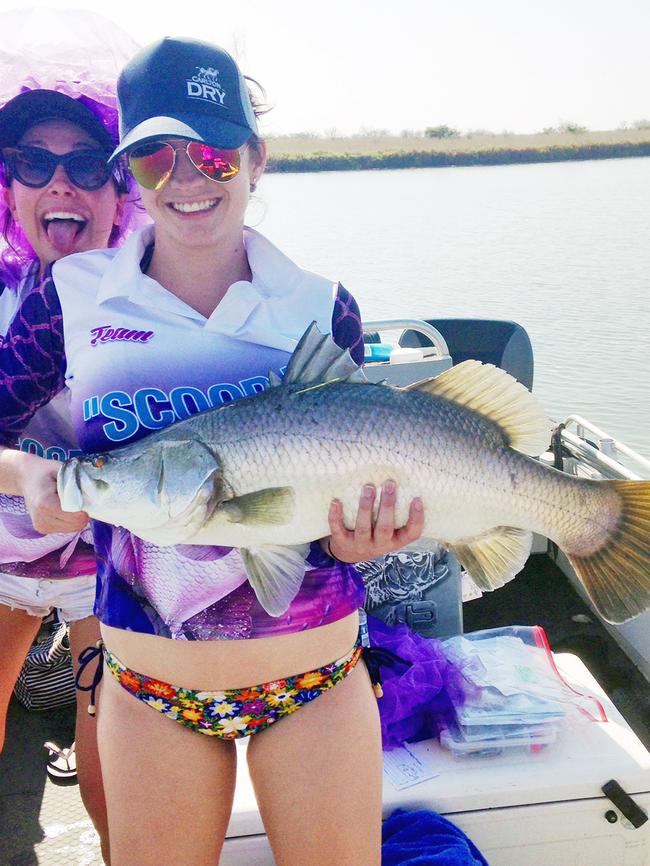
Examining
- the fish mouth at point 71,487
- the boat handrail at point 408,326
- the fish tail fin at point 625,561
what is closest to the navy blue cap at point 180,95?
the fish mouth at point 71,487

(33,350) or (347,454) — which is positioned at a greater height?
(33,350)

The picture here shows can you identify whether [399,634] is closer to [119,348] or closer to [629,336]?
→ [119,348]

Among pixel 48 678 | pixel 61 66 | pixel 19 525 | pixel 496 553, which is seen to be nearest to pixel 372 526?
pixel 496 553

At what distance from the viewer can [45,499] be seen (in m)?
1.65

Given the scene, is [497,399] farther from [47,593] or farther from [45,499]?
[47,593]

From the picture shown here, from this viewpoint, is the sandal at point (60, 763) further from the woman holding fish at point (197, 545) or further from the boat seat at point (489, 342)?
the boat seat at point (489, 342)

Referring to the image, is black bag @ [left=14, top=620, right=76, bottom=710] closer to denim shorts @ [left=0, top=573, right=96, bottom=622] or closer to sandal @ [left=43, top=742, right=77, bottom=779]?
sandal @ [left=43, top=742, right=77, bottom=779]

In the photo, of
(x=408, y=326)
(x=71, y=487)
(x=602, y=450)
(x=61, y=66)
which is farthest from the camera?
(x=408, y=326)

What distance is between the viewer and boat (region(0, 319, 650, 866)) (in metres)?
2.35

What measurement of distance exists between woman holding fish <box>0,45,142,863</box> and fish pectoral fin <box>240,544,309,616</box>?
0.79 metres

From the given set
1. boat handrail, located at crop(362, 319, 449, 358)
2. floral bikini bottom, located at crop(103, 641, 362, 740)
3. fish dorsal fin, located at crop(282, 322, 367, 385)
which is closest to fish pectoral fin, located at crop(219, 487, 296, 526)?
fish dorsal fin, located at crop(282, 322, 367, 385)

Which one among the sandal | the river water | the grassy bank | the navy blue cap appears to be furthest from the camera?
the grassy bank

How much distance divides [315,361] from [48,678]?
2742 millimetres

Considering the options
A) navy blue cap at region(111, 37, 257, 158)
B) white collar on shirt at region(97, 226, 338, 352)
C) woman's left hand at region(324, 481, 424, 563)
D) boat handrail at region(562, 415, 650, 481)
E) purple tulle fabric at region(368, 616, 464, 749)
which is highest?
navy blue cap at region(111, 37, 257, 158)
